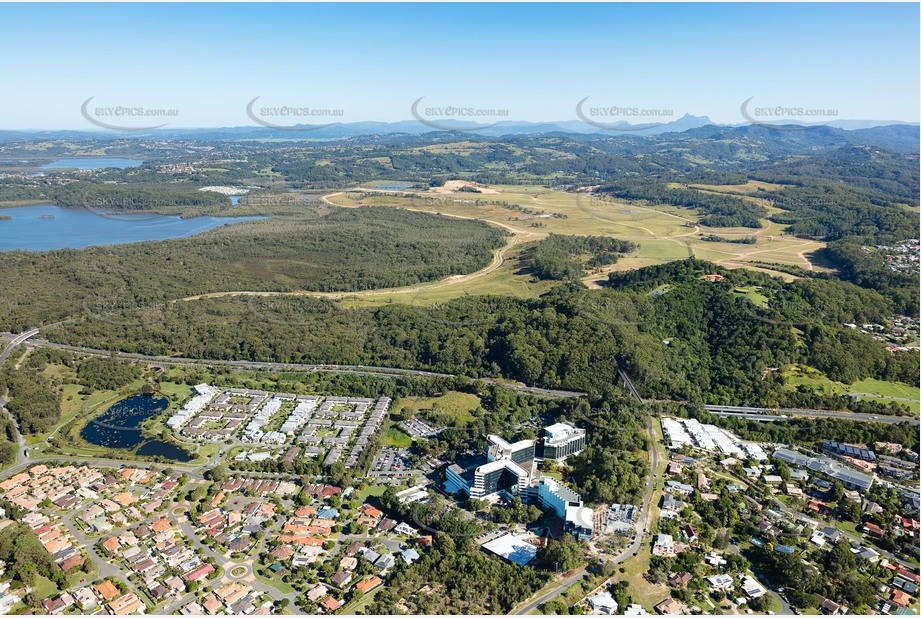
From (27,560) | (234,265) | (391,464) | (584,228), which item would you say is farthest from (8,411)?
(584,228)

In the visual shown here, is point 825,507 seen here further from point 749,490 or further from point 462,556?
point 462,556

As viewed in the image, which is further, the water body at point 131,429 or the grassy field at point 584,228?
A: the grassy field at point 584,228

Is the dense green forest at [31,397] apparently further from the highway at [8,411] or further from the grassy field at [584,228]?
the grassy field at [584,228]

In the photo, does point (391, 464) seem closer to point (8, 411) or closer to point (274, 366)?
point (274, 366)

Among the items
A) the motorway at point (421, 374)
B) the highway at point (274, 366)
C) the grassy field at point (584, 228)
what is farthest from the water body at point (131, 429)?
the grassy field at point (584, 228)

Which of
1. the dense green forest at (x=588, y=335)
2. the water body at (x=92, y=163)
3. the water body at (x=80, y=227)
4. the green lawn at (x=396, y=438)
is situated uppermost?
the water body at (x=92, y=163)

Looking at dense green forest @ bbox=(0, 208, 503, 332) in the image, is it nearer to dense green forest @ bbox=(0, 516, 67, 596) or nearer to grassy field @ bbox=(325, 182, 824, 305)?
grassy field @ bbox=(325, 182, 824, 305)

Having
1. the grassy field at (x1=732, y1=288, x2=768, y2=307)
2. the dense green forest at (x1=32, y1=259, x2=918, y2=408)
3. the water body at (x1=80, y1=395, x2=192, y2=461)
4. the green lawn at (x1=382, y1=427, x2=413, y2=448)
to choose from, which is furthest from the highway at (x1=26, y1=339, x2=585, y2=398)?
the grassy field at (x1=732, y1=288, x2=768, y2=307)

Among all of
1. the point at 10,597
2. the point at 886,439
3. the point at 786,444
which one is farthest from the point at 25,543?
Result: the point at 886,439
